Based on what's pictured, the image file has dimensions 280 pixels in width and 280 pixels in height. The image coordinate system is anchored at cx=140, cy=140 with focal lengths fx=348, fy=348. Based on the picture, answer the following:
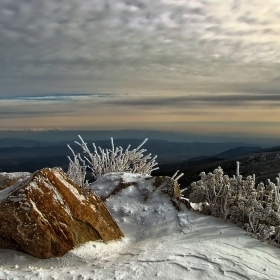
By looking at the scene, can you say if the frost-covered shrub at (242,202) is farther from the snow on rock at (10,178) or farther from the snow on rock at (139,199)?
the snow on rock at (10,178)

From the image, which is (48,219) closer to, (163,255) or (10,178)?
(163,255)

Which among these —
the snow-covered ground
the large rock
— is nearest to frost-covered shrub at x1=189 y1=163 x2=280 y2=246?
the snow-covered ground

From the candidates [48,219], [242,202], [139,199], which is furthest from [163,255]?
[242,202]

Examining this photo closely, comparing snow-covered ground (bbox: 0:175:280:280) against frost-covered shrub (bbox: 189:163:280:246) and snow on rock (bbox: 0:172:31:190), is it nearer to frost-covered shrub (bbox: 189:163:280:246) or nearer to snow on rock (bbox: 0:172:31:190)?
frost-covered shrub (bbox: 189:163:280:246)

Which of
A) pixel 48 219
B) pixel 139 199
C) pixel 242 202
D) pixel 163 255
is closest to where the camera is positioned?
pixel 163 255

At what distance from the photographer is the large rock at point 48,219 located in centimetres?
512

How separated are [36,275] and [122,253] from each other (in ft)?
4.40

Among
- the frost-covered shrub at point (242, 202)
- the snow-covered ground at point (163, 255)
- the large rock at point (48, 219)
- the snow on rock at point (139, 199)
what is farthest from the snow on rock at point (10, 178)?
the frost-covered shrub at point (242, 202)

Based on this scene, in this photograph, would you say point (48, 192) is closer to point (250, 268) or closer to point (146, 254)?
point (146, 254)

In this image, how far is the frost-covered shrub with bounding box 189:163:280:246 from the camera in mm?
6258

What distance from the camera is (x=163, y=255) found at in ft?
16.3

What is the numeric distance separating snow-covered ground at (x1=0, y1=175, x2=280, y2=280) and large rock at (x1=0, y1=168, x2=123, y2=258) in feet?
0.47

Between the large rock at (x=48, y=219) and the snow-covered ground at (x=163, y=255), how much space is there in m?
0.14

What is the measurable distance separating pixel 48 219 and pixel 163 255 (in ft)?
5.89
